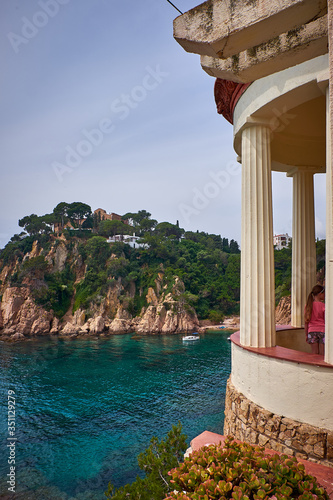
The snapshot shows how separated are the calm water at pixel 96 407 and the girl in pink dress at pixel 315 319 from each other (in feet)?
30.6

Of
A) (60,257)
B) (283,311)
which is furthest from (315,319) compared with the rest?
(60,257)

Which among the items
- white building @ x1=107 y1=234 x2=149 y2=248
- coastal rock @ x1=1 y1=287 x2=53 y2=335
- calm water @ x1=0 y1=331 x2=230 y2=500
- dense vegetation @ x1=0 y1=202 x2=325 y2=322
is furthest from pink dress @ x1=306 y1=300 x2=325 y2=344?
white building @ x1=107 y1=234 x2=149 y2=248

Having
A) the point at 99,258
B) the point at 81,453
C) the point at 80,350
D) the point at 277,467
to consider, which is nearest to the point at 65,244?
the point at 99,258

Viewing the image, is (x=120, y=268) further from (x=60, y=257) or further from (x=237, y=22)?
(x=237, y=22)

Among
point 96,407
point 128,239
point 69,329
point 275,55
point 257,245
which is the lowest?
point 96,407

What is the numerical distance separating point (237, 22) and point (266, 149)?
4096mm

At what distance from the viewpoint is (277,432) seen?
468 centimetres

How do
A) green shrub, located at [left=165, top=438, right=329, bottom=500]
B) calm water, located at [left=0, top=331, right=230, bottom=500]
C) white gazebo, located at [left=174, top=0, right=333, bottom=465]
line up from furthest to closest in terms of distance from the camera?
calm water, located at [left=0, top=331, right=230, bottom=500] < green shrub, located at [left=165, top=438, right=329, bottom=500] < white gazebo, located at [left=174, top=0, right=333, bottom=465]

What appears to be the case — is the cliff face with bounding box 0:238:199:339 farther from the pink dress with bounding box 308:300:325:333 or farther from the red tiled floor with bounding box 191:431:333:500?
→ the red tiled floor with bounding box 191:431:333:500

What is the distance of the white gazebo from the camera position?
7.20 feet

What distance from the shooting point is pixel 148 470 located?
532 cm

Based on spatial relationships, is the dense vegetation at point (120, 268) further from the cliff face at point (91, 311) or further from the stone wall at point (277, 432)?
the stone wall at point (277, 432)

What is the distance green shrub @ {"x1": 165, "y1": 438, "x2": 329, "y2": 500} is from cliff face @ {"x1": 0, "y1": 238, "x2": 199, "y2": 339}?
132 ft

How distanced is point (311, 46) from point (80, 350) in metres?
33.8
